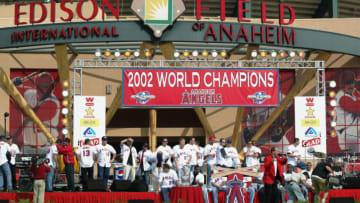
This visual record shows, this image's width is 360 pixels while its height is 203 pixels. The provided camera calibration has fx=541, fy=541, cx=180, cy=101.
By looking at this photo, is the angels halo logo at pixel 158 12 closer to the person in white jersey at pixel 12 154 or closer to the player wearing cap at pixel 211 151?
the player wearing cap at pixel 211 151

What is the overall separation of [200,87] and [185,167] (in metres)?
4.58

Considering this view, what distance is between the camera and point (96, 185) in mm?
15664

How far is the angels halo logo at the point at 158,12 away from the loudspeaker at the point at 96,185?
7791mm

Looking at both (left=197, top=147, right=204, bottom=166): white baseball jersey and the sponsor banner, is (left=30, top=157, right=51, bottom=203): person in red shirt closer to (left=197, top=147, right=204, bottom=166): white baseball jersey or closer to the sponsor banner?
(left=197, top=147, right=204, bottom=166): white baseball jersey

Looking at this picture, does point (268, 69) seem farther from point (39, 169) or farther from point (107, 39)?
point (39, 169)

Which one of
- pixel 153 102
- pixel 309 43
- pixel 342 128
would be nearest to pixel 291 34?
pixel 309 43

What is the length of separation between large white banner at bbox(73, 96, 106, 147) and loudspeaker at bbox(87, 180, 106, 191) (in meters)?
4.33

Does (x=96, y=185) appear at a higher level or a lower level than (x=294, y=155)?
lower

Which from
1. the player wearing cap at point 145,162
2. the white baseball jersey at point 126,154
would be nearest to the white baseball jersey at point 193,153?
the player wearing cap at point 145,162

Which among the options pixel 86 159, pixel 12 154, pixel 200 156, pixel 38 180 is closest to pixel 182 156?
pixel 200 156

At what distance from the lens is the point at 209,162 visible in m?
17.8

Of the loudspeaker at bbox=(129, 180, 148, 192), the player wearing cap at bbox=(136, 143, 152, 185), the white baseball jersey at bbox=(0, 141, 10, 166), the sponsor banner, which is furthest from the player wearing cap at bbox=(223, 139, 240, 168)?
the white baseball jersey at bbox=(0, 141, 10, 166)

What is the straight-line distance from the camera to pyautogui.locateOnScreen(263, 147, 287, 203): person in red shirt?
45.9ft

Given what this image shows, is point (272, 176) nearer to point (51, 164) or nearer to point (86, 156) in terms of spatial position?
point (86, 156)
